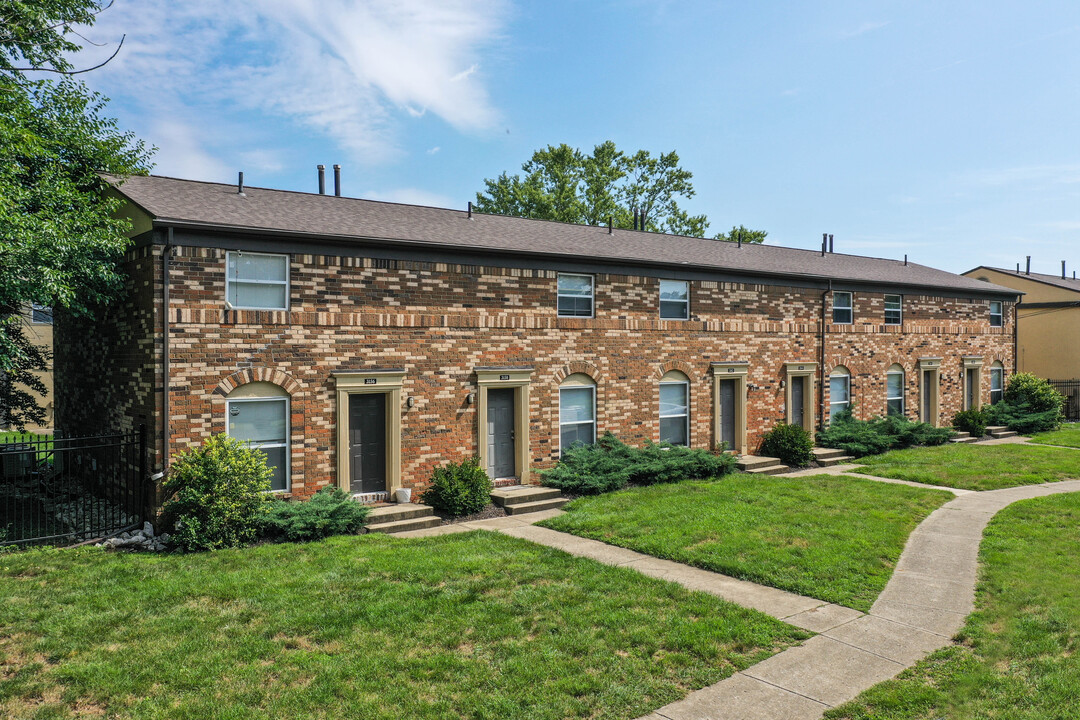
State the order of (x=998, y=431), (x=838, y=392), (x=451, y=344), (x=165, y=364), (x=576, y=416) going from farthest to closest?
(x=998, y=431) → (x=838, y=392) → (x=576, y=416) → (x=451, y=344) → (x=165, y=364)

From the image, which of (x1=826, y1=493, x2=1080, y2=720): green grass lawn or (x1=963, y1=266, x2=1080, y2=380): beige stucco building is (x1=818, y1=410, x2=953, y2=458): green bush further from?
(x1=963, y1=266, x2=1080, y2=380): beige stucco building

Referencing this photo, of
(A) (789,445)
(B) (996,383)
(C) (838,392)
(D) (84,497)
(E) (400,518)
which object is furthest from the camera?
(B) (996,383)

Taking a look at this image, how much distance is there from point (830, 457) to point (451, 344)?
37.5 ft

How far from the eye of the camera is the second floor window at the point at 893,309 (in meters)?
21.8

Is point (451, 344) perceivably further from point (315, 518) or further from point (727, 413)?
point (727, 413)

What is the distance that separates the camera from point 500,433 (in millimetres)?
14500

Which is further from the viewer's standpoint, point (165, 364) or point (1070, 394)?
point (1070, 394)

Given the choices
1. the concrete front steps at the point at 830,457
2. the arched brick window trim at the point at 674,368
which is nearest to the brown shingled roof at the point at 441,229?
the arched brick window trim at the point at 674,368

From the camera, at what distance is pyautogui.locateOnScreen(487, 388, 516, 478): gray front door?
14.3 metres

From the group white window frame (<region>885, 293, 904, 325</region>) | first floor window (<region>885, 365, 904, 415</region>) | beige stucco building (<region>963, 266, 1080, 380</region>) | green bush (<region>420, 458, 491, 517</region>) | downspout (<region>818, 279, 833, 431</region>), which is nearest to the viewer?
green bush (<region>420, 458, 491, 517</region>)

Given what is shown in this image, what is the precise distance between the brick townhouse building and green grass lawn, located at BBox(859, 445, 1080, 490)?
246 centimetres

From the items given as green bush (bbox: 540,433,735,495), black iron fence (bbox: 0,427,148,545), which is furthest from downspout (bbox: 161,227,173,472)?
green bush (bbox: 540,433,735,495)

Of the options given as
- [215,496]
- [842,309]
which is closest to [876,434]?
[842,309]

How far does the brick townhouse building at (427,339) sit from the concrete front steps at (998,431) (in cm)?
637
